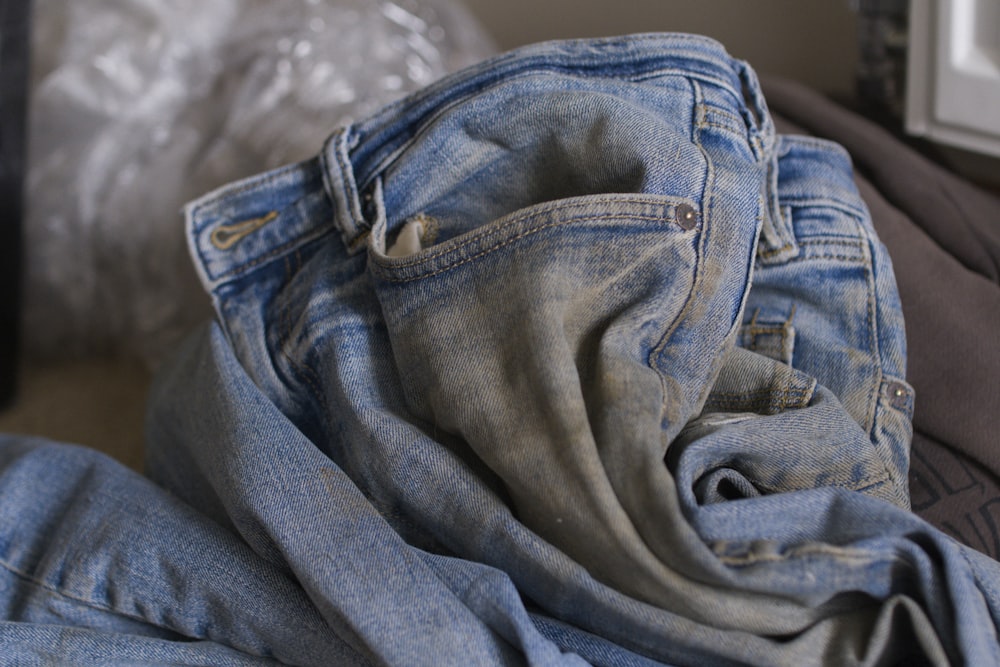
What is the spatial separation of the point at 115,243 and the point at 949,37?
754 millimetres

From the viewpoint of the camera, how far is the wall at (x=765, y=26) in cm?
104

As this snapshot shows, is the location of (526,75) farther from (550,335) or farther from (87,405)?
(87,405)

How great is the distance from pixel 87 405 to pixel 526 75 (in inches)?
25.0

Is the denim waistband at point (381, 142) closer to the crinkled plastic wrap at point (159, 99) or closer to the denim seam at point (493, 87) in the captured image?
the denim seam at point (493, 87)

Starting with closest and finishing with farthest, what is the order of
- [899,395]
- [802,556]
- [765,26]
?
[802,556] < [899,395] < [765,26]

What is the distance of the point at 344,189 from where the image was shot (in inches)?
22.5

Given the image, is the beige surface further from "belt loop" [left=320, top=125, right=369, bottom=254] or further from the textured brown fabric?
the textured brown fabric

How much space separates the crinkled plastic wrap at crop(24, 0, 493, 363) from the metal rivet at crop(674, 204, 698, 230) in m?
0.45

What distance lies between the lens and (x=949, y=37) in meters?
0.70

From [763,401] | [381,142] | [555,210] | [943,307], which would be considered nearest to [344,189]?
[381,142]

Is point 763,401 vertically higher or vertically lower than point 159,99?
lower

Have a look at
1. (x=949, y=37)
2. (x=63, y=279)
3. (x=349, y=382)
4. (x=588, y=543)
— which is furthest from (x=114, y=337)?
(x=949, y=37)

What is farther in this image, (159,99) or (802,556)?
(159,99)

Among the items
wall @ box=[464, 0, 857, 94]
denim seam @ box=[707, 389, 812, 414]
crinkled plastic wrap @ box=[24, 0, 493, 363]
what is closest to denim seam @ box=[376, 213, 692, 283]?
denim seam @ box=[707, 389, 812, 414]
